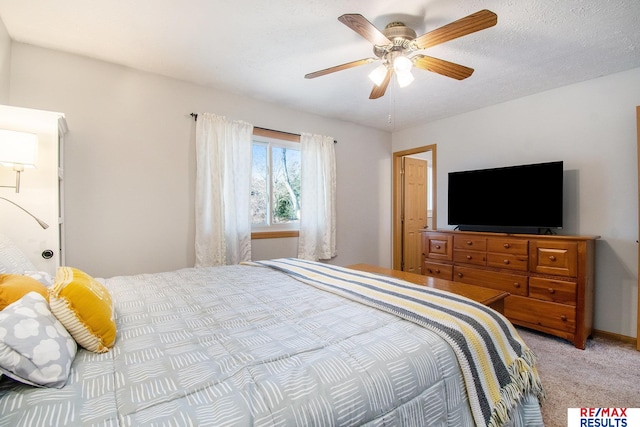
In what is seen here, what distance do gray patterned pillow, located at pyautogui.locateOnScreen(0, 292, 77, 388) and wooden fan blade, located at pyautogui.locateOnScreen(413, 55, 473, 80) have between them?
2.33 m

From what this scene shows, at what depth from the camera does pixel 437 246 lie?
3473 millimetres

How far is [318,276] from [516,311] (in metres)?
2.19

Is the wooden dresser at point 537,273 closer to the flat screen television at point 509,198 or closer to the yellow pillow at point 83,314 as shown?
the flat screen television at point 509,198

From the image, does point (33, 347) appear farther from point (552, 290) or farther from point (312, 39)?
point (552, 290)

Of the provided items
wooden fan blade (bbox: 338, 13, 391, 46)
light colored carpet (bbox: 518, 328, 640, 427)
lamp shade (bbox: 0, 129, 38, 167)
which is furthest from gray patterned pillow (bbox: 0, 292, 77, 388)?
light colored carpet (bbox: 518, 328, 640, 427)

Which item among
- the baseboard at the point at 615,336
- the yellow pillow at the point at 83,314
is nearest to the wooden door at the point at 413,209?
the baseboard at the point at 615,336

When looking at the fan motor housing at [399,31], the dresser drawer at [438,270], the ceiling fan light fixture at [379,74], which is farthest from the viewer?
the dresser drawer at [438,270]

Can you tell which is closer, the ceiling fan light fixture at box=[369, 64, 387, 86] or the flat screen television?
the ceiling fan light fixture at box=[369, 64, 387, 86]

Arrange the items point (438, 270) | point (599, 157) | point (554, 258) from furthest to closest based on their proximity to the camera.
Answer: point (438, 270)
point (599, 157)
point (554, 258)

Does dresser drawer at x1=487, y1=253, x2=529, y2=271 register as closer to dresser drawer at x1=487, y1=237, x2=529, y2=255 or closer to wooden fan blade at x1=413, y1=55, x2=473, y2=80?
dresser drawer at x1=487, y1=237, x2=529, y2=255

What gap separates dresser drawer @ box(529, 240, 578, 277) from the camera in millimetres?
2500

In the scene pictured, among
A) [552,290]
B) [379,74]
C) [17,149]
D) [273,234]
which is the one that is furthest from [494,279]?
[17,149]

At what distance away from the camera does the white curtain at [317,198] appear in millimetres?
3695

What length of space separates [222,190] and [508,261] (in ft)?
9.95
